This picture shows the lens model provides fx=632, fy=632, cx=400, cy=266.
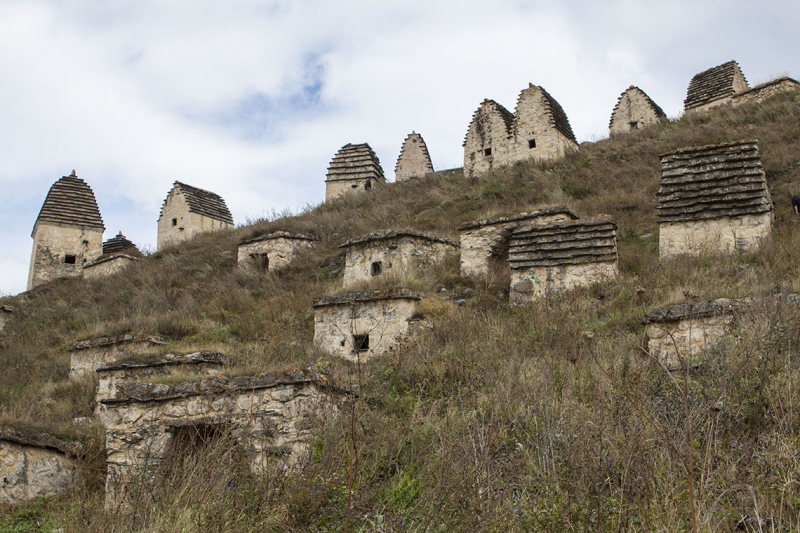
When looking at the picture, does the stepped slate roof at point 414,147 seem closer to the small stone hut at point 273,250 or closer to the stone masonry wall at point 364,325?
the small stone hut at point 273,250

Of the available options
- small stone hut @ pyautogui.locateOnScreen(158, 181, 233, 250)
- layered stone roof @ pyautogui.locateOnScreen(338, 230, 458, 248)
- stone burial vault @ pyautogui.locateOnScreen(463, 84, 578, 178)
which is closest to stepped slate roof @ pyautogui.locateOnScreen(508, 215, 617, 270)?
layered stone roof @ pyautogui.locateOnScreen(338, 230, 458, 248)

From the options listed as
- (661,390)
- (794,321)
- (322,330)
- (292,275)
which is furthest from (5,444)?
(292,275)

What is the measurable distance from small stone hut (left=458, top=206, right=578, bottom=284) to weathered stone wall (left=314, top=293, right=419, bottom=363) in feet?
8.46

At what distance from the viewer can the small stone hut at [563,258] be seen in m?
11.4

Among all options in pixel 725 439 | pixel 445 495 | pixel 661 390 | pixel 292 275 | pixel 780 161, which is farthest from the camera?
pixel 292 275

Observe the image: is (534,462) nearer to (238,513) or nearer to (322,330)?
(238,513)

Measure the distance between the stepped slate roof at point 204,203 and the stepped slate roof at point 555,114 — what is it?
47.1 feet

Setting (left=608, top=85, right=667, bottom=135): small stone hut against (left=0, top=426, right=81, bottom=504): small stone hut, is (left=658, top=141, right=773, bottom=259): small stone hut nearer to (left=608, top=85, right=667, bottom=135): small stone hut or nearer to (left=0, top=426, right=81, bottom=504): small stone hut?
(left=0, top=426, right=81, bottom=504): small stone hut

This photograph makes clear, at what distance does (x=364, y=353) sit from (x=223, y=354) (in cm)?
271

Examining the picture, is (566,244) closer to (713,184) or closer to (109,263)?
(713,184)

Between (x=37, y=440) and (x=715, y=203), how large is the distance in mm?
11411

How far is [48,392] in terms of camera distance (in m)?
11.3

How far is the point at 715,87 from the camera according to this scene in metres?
26.4

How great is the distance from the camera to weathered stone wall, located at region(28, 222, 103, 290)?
25.8 meters
